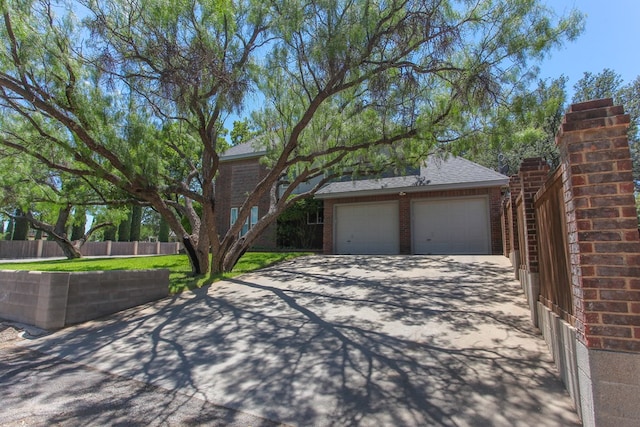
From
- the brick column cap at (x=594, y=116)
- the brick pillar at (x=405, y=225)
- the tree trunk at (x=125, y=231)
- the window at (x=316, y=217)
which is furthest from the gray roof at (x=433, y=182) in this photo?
the tree trunk at (x=125, y=231)

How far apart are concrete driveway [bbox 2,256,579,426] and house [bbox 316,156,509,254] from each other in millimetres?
6189

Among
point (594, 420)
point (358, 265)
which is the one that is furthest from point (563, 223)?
point (358, 265)

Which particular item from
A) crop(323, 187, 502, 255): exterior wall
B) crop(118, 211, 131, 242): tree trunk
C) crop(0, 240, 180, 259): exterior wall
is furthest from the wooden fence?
crop(118, 211, 131, 242): tree trunk

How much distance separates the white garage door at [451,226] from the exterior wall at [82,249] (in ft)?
67.7

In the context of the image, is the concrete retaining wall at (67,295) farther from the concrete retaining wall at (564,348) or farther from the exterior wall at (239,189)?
the exterior wall at (239,189)

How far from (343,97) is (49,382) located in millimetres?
9455

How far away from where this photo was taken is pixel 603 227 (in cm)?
288

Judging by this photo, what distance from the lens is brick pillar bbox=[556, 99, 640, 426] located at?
274cm

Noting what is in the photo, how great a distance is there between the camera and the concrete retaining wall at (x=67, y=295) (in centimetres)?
733

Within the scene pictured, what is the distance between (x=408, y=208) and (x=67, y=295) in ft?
41.7

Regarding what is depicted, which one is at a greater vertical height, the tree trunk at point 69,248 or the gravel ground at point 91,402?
the tree trunk at point 69,248

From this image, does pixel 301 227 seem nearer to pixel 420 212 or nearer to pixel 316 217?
pixel 316 217

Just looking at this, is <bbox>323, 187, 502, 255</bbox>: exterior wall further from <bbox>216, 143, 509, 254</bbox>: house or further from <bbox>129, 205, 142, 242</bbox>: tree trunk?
<bbox>129, 205, 142, 242</bbox>: tree trunk

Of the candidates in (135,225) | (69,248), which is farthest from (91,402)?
(135,225)
